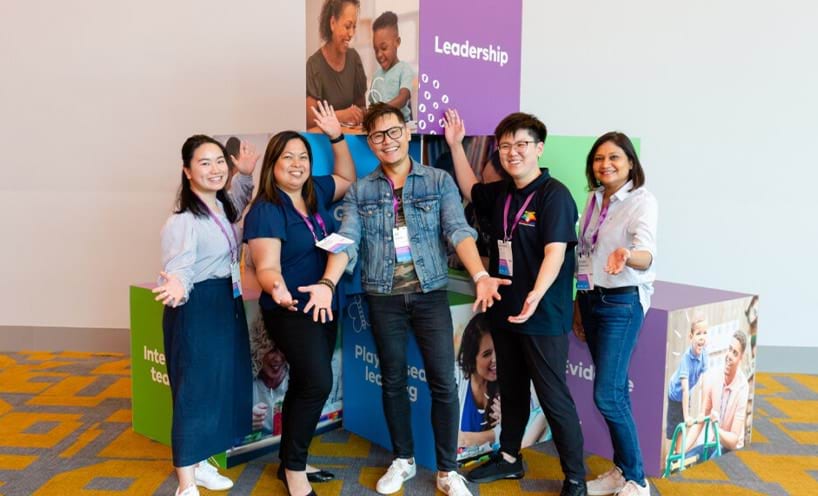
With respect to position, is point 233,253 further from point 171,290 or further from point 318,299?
point 318,299

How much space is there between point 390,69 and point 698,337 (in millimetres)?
1842

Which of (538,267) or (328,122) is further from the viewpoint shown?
(328,122)

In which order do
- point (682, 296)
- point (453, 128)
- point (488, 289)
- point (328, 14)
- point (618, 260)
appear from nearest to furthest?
point (618, 260) → point (488, 289) → point (453, 128) → point (328, 14) → point (682, 296)

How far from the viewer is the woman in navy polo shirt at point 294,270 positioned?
7.72 feet

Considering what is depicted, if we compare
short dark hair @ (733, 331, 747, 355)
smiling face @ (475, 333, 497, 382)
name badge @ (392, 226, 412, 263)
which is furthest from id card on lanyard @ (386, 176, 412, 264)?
short dark hair @ (733, 331, 747, 355)

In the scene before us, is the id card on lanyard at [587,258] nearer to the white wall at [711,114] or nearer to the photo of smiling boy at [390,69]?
the photo of smiling boy at [390,69]

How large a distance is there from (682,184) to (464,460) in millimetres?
2488

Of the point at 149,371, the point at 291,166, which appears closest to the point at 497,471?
the point at 291,166

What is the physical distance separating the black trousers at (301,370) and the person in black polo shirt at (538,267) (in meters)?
0.72

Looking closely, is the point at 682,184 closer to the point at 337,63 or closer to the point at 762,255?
the point at 762,255

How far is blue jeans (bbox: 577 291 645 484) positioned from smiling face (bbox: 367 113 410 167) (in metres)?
0.94

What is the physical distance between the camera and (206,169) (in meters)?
2.42

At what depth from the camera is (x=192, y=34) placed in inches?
170

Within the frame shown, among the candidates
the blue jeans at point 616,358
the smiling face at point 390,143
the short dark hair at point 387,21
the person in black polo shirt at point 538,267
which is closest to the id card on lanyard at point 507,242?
the person in black polo shirt at point 538,267
